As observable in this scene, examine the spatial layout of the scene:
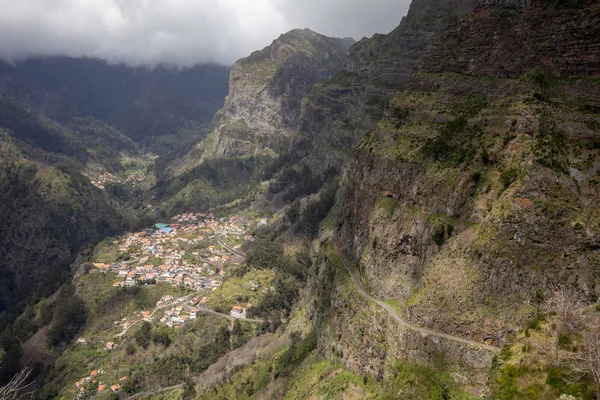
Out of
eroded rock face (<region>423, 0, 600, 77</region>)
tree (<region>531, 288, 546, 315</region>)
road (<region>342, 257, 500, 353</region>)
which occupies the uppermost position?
eroded rock face (<region>423, 0, 600, 77</region>)

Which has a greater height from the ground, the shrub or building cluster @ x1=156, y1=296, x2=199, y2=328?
the shrub

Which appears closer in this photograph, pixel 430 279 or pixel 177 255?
pixel 430 279

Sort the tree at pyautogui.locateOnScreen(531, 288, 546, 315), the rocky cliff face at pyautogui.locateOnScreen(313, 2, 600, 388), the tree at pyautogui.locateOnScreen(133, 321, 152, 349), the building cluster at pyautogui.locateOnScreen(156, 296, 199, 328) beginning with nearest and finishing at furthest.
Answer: the tree at pyautogui.locateOnScreen(531, 288, 546, 315) < the rocky cliff face at pyautogui.locateOnScreen(313, 2, 600, 388) < the tree at pyautogui.locateOnScreen(133, 321, 152, 349) < the building cluster at pyautogui.locateOnScreen(156, 296, 199, 328)

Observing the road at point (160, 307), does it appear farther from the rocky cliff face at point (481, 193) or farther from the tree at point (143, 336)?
the rocky cliff face at point (481, 193)

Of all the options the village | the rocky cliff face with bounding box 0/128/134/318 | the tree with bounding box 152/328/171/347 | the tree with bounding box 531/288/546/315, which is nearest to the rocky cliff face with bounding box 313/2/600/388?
the tree with bounding box 531/288/546/315

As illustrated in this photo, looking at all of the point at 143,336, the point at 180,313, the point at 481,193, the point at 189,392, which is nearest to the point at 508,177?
the point at 481,193

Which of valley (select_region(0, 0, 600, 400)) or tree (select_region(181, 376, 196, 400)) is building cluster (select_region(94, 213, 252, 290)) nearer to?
valley (select_region(0, 0, 600, 400))

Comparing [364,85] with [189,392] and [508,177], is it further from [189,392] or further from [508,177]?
[189,392]

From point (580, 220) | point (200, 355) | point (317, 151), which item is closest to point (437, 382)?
point (580, 220)
